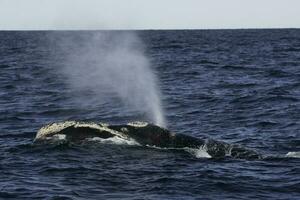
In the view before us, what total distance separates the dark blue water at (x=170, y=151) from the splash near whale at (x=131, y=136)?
0.62m

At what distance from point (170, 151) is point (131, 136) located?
5.82 ft

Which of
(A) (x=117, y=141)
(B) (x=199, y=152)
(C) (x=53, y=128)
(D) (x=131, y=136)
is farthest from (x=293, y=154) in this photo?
(C) (x=53, y=128)

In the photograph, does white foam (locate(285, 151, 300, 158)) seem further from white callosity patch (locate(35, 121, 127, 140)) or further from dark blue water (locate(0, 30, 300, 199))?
white callosity patch (locate(35, 121, 127, 140))

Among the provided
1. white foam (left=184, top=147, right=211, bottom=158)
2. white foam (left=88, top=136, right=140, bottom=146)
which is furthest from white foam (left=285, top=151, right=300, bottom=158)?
white foam (left=88, top=136, right=140, bottom=146)

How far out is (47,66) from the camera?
64312 mm

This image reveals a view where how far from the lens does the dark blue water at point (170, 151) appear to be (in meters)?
17.0

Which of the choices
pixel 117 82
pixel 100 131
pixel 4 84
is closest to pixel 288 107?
pixel 100 131

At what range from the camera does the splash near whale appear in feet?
73.5

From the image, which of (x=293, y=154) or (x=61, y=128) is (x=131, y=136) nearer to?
(x=61, y=128)

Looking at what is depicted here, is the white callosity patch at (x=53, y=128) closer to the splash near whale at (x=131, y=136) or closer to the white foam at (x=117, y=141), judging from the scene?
the splash near whale at (x=131, y=136)

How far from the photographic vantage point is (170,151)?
2205cm

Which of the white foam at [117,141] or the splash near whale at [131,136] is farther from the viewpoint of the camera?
the white foam at [117,141]

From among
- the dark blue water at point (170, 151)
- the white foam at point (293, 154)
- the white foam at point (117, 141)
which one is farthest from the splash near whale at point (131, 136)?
the white foam at point (293, 154)

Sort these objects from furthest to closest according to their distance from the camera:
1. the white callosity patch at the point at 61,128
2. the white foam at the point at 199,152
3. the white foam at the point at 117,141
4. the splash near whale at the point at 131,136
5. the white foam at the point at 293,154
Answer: the white callosity patch at the point at 61,128 → the white foam at the point at 117,141 → the splash near whale at the point at 131,136 → the white foam at the point at 199,152 → the white foam at the point at 293,154
